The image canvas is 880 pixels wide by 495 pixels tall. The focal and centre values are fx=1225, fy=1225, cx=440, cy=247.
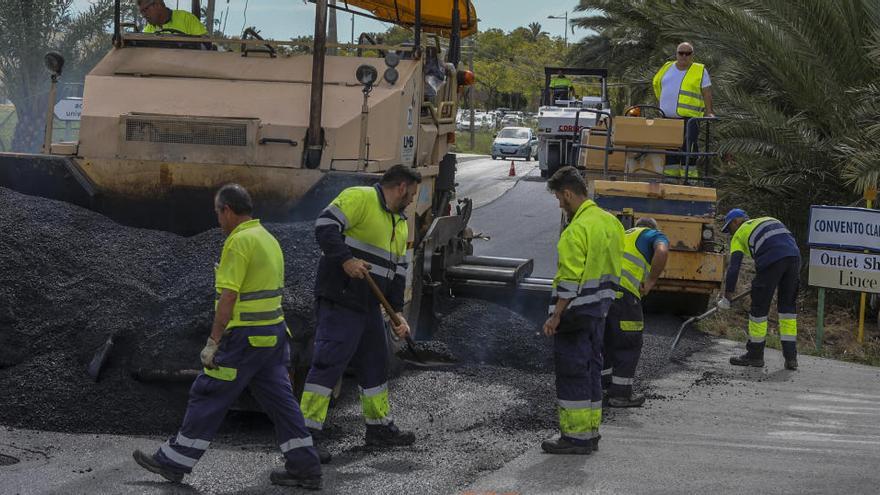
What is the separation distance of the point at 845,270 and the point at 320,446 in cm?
723

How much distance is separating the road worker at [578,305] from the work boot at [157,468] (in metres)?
2.17

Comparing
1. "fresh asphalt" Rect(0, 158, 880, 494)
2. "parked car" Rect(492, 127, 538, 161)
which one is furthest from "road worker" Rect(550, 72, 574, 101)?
"fresh asphalt" Rect(0, 158, 880, 494)

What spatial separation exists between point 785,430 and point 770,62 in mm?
7683

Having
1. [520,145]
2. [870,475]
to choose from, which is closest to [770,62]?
[870,475]

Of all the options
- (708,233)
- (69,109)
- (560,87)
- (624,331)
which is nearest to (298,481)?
(624,331)

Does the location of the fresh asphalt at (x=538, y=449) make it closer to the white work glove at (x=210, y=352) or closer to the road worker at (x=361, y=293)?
the road worker at (x=361, y=293)

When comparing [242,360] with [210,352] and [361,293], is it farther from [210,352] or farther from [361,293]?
[361,293]

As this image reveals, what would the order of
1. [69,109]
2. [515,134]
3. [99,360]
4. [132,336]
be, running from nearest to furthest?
[99,360], [132,336], [69,109], [515,134]

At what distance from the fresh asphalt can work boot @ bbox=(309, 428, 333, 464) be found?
3.2 inches

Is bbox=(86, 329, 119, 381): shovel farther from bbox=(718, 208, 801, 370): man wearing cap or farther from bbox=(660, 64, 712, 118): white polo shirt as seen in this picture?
bbox=(660, 64, 712, 118): white polo shirt

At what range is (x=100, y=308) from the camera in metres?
7.05

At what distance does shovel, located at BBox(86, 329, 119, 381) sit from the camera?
671 centimetres

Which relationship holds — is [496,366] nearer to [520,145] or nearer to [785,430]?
[785,430]

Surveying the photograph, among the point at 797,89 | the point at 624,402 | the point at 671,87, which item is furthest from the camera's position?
the point at 797,89
